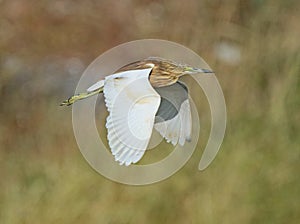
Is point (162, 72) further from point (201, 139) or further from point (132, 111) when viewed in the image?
point (201, 139)

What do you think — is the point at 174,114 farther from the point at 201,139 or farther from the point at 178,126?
the point at 201,139

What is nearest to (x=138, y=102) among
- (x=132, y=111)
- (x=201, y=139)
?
(x=132, y=111)

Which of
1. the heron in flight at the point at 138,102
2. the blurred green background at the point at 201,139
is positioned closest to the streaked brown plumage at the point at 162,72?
the heron in flight at the point at 138,102

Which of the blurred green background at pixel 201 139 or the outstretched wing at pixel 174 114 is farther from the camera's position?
the blurred green background at pixel 201 139

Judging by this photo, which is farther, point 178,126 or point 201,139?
point 201,139

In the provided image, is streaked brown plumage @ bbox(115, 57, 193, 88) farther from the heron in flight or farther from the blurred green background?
the blurred green background

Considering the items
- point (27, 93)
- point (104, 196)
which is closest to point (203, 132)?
point (104, 196)

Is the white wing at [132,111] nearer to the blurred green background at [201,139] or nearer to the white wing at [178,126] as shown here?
the white wing at [178,126]
